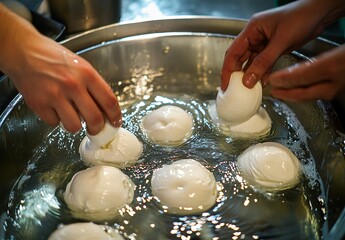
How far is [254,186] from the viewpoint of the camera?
1.23 m

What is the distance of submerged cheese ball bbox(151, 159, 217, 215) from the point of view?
1.16 m

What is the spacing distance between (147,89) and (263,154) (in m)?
0.53

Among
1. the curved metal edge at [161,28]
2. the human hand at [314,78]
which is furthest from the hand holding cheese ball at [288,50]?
the curved metal edge at [161,28]

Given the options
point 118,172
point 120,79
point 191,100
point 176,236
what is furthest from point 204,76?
point 176,236

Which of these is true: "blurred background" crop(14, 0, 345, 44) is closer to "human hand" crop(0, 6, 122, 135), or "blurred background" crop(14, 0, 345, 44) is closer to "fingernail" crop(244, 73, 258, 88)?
"fingernail" crop(244, 73, 258, 88)

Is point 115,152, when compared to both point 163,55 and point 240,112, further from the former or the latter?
point 163,55

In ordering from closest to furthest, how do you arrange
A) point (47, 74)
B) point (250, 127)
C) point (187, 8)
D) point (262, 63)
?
point (47, 74), point (262, 63), point (250, 127), point (187, 8)

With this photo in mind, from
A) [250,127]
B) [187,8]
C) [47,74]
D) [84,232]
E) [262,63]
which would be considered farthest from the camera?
[187,8]

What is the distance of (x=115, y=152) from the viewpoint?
128 cm

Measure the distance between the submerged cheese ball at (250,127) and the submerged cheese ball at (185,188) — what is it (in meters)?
0.21

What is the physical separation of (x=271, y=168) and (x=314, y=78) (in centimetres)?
29

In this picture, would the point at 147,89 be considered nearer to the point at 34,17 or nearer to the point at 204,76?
the point at 204,76

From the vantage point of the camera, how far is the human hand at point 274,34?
4.11 ft

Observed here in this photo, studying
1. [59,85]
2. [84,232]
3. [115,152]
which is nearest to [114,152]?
[115,152]
